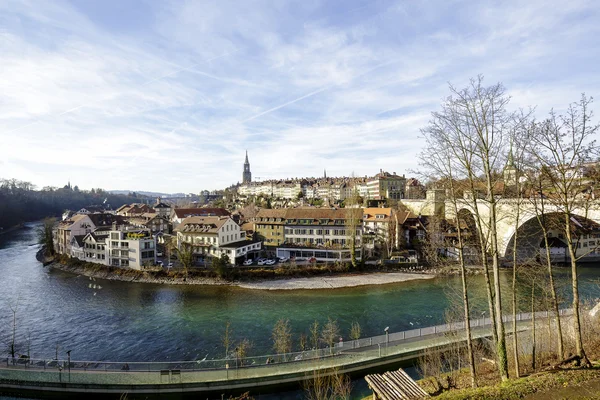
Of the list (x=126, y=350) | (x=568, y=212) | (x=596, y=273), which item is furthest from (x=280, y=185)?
(x=568, y=212)

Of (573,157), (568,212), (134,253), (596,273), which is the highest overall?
(573,157)

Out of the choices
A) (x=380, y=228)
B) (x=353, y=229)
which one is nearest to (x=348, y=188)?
(x=380, y=228)

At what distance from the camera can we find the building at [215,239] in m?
30.7

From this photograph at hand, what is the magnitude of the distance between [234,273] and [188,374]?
16.2m

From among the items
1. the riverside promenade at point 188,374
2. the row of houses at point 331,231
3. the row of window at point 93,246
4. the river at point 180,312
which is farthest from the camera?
the row of window at point 93,246

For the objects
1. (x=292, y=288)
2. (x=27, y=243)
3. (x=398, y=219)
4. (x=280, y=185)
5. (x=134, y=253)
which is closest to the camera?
(x=292, y=288)

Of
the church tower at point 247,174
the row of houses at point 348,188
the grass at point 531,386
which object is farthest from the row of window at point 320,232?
the church tower at point 247,174

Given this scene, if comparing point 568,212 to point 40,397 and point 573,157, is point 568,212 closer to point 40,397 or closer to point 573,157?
point 573,157

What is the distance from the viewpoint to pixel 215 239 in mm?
30984

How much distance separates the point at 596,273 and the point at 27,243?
7100 cm

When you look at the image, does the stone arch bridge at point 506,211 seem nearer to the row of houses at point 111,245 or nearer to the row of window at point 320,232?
the row of window at point 320,232

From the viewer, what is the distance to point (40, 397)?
11594 mm

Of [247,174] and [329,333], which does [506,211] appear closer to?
[329,333]

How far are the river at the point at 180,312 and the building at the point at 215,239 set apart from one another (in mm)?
5263
